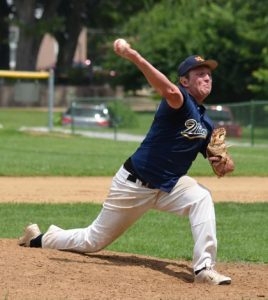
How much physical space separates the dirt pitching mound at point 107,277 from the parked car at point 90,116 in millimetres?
25762

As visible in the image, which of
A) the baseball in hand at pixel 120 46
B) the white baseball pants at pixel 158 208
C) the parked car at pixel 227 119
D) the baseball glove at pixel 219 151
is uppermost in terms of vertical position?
the baseball in hand at pixel 120 46

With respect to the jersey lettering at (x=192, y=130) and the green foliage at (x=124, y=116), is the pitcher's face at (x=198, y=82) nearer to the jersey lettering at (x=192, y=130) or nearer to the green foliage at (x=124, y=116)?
the jersey lettering at (x=192, y=130)

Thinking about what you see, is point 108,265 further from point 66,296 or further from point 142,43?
point 142,43

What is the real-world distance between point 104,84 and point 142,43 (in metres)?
16.7

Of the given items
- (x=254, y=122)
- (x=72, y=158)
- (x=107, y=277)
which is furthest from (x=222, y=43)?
(x=107, y=277)

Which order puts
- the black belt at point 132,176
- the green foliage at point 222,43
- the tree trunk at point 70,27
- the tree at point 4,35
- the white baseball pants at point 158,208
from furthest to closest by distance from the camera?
the tree trunk at point 70,27
the tree at point 4,35
the green foliage at point 222,43
the black belt at point 132,176
the white baseball pants at point 158,208

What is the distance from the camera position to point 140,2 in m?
60.7

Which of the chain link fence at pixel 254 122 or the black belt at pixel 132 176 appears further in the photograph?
the chain link fence at pixel 254 122

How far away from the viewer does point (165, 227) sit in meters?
11.7

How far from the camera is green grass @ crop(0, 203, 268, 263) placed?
389 inches

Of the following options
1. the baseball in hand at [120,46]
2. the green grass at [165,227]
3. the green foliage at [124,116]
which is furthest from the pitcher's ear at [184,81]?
the green foliage at [124,116]

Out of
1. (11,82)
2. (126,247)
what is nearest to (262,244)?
(126,247)

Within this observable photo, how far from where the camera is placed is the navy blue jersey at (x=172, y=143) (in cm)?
777

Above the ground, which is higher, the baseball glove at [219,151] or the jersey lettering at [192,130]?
the jersey lettering at [192,130]
